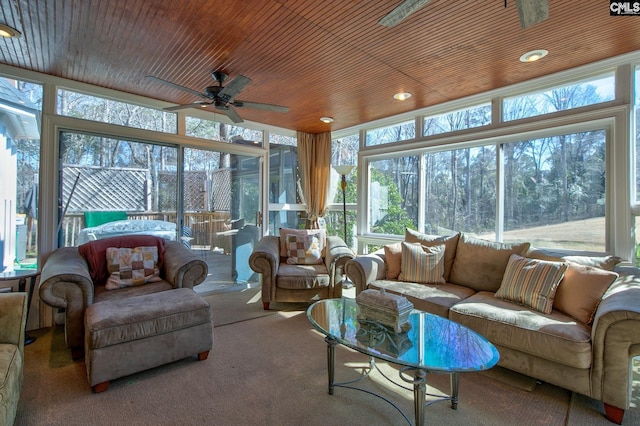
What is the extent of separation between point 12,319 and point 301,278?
232 cm

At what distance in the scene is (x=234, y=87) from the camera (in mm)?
2768

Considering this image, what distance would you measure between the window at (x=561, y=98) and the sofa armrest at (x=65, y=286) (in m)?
4.32

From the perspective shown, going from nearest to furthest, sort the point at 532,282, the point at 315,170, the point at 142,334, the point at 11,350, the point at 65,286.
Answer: the point at 11,350 → the point at 142,334 → the point at 65,286 → the point at 532,282 → the point at 315,170

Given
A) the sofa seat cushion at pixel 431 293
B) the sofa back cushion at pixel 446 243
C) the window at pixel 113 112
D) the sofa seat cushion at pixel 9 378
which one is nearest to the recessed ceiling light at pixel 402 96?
the sofa back cushion at pixel 446 243

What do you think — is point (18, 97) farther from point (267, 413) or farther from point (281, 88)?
point (267, 413)

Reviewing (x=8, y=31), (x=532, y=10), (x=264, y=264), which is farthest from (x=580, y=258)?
(x=8, y=31)

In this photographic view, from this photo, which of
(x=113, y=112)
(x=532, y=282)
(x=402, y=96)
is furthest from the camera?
(x=402, y=96)

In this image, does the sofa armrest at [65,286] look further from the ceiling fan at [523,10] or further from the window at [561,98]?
the window at [561,98]

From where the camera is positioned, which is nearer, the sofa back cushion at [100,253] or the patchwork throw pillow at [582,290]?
the patchwork throw pillow at [582,290]

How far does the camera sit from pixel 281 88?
352cm

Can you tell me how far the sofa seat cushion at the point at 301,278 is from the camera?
348 cm

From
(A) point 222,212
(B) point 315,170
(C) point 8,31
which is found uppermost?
(C) point 8,31

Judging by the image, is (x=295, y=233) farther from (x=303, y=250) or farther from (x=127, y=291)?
(x=127, y=291)

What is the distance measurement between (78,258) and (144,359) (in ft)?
4.46
